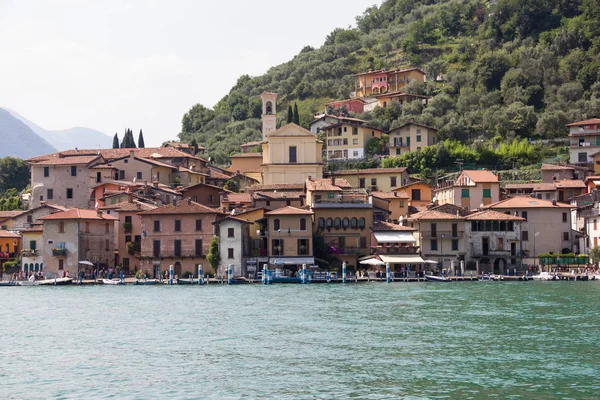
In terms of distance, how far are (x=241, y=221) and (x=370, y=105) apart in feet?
195

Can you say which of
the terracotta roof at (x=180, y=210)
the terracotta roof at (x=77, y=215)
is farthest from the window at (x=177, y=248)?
the terracotta roof at (x=77, y=215)

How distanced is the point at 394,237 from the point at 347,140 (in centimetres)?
3246

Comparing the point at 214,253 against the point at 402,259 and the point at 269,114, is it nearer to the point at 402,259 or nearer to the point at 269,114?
the point at 402,259

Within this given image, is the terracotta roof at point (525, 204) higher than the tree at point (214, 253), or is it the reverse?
the terracotta roof at point (525, 204)

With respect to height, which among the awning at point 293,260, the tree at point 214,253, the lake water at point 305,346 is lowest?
the lake water at point 305,346

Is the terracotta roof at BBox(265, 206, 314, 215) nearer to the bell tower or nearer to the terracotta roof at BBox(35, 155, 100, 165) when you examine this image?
the terracotta roof at BBox(35, 155, 100, 165)

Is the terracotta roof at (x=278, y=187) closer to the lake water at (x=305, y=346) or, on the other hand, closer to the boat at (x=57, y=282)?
the boat at (x=57, y=282)

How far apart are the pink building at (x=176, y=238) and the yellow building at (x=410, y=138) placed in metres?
34.0

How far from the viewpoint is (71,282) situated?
7350cm

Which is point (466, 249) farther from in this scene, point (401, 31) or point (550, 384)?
point (401, 31)

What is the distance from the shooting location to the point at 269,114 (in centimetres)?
10988

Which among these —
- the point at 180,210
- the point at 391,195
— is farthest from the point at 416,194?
the point at 180,210

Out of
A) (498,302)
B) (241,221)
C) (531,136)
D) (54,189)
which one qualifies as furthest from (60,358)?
(531,136)

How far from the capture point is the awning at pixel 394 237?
73.7 metres
